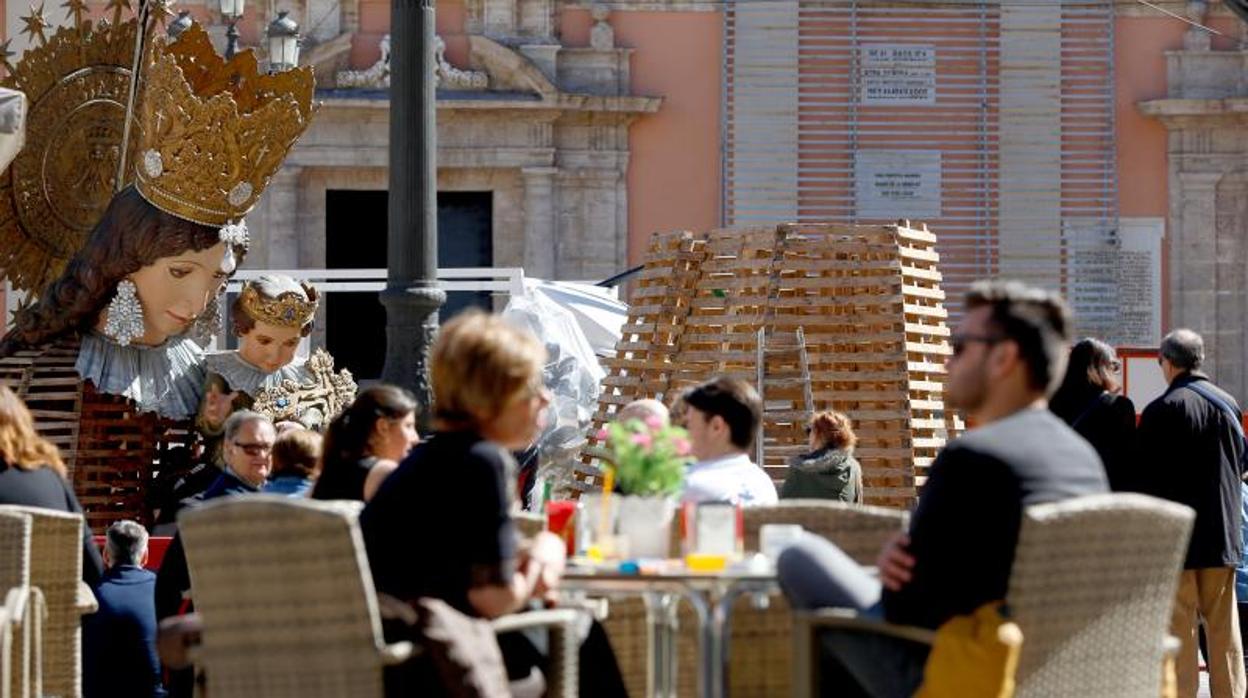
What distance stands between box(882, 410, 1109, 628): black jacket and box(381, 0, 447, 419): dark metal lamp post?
4990 millimetres

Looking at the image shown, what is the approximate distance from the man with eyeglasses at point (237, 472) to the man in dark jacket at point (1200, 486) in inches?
139

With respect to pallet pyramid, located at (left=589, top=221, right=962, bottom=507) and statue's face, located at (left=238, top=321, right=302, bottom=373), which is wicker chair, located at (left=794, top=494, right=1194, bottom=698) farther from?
pallet pyramid, located at (left=589, top=221, right=962, bottom=507)

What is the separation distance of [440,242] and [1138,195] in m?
7.65

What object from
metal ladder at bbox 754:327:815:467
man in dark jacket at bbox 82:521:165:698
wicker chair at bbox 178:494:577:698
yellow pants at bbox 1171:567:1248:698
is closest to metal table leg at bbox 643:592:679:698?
wicker chair at bbox 178:494:577:698

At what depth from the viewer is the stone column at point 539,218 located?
27.1 metres

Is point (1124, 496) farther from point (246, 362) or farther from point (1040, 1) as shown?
point (1040, 1)

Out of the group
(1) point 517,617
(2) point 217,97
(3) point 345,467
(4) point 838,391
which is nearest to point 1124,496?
(1) point 517,617

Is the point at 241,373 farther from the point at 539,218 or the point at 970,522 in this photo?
the point at 539,218

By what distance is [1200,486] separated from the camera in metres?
10.0

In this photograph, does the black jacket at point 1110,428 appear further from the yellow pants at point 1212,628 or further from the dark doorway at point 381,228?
the dark doorway at point 381,228

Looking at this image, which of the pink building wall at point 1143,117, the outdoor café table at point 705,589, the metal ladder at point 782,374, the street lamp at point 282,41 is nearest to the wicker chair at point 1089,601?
the outdoor café table at point 705,589

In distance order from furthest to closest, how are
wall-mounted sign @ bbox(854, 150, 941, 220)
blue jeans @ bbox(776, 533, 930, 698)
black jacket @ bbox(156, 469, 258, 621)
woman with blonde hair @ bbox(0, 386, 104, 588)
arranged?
wall-mounted sign @ bbox(854, 150, 941, 220), black jacket @ bbox(156, 469, 258, 621), woman with blonde hair @ bbox(0, 386, 104, 588), blue jeans @ bbox(776, 533, 930, 698)

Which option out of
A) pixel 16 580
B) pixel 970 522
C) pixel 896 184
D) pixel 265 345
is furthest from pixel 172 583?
pixel 896 184

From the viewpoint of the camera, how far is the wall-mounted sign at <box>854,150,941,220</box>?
89.9 feet
